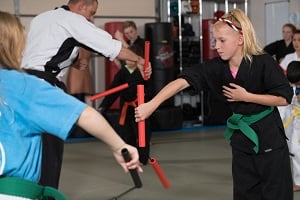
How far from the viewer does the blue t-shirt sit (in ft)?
5.32

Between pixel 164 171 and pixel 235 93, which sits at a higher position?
pixel 235 93

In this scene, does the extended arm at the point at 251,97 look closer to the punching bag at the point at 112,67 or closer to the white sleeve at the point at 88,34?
the white sleeve at the point at 88,34

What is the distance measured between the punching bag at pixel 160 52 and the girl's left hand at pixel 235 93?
5832mm

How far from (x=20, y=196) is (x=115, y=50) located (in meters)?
2.14

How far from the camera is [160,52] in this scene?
343 inches

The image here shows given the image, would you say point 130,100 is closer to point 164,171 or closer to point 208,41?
point 164,171

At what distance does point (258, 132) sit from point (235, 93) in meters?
0.29

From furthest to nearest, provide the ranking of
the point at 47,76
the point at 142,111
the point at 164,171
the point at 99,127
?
the point at 164,171 < the point at 47,76 < the point at 142,111 < the point at 99,127

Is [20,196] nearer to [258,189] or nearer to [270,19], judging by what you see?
[258,189]

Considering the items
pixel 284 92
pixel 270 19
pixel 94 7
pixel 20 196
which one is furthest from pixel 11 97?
pixel 270 19

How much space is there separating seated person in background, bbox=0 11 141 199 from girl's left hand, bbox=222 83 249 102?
121cm

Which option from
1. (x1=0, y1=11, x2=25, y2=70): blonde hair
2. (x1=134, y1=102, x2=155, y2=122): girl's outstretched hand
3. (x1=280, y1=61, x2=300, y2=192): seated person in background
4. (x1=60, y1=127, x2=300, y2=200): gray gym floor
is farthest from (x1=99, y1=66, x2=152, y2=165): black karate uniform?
(x1=0, y1=11, x2=25, y2=70): blonde hair

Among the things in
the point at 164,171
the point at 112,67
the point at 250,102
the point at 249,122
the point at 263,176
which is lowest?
the point at 164,171

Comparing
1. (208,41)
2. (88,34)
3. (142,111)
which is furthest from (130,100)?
(208,41)
